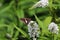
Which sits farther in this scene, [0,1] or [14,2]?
[0,1]

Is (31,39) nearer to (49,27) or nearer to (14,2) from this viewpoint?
(49,27)

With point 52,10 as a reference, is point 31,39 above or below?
below

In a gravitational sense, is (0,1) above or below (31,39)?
above

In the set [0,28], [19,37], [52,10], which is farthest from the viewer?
[0,28]

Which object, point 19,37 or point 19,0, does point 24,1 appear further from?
point 19,37

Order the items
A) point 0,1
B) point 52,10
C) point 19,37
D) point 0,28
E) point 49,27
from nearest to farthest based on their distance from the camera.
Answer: point 49,27
point 52,10
point 19,37
point 0,28
point 0,1

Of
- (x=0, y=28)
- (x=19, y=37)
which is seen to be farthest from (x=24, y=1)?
(x=19, y=37)

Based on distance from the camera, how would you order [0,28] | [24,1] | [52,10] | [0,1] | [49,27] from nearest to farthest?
[49,27], [52,10], [0,28], [24,1], [0,1]

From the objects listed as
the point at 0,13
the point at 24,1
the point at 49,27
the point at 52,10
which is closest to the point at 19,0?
the point at 24,1

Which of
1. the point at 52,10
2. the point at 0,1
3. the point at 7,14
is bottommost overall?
the point at 52,10
